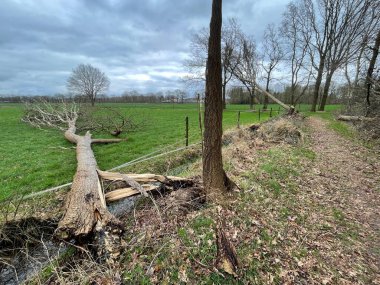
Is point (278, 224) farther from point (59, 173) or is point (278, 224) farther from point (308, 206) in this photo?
point (59, 173)

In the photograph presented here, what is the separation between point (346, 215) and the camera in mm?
4520

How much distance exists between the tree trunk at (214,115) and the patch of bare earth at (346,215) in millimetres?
1834

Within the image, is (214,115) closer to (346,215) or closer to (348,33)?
(346,215)

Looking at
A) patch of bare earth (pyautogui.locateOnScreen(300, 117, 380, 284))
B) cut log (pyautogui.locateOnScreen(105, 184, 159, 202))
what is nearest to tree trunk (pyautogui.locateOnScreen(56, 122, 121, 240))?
cut log (pyautogui.locateOnScreen(105, 184, 159, 202))

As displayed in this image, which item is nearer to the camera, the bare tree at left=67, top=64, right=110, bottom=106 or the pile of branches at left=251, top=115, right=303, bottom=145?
the pile of branches at left=251, top=115, right=303, bottom=145

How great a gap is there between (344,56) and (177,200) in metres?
27.8

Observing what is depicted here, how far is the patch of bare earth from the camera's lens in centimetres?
324

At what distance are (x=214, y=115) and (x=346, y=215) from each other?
3360 mm

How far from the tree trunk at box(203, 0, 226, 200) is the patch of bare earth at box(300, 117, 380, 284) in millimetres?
1834

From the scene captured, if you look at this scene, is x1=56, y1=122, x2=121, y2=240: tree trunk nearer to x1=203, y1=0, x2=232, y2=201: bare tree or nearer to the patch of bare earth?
x1=203, y1=0, x2=232, y2=201: bare tree

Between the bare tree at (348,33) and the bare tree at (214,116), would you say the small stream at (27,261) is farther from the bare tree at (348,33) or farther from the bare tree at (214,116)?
the bare tree at (348,33)

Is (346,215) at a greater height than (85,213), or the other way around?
(85,213)

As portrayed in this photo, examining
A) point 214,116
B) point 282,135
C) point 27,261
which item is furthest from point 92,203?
point 282,135

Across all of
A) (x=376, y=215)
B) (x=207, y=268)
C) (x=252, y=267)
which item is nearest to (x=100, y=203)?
(x=207, y=268)
